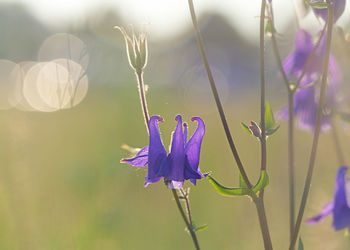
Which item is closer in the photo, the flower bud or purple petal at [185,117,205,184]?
the flower bud

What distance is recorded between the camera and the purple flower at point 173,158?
168cm

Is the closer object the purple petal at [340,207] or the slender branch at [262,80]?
the slender branch at [262,80]

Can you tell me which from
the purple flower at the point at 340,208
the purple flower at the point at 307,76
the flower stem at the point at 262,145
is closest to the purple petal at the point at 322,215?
the purple flower at the point at 340,208

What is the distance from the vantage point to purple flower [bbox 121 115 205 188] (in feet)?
5.51

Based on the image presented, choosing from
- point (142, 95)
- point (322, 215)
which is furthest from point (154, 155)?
point (322, 215)

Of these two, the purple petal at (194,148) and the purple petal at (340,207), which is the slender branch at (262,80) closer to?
the purple petal at (194,148)

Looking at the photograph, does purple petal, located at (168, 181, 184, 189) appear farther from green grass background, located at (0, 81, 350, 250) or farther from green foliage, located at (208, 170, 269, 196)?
green grass background, located at (0, 81, 350, 250)

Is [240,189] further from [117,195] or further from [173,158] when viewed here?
[117,195]

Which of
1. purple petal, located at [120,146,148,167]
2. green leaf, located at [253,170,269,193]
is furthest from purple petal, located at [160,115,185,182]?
green leaf, located at [253,170,269,193]

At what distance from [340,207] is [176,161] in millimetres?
827

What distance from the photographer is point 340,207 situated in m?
2.10

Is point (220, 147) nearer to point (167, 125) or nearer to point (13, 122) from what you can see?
point (167, 125)

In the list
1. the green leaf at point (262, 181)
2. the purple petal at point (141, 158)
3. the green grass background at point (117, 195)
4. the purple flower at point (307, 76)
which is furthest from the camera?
the green grass background at point (117, 195)

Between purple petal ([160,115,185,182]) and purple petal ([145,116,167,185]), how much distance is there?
2 cm
